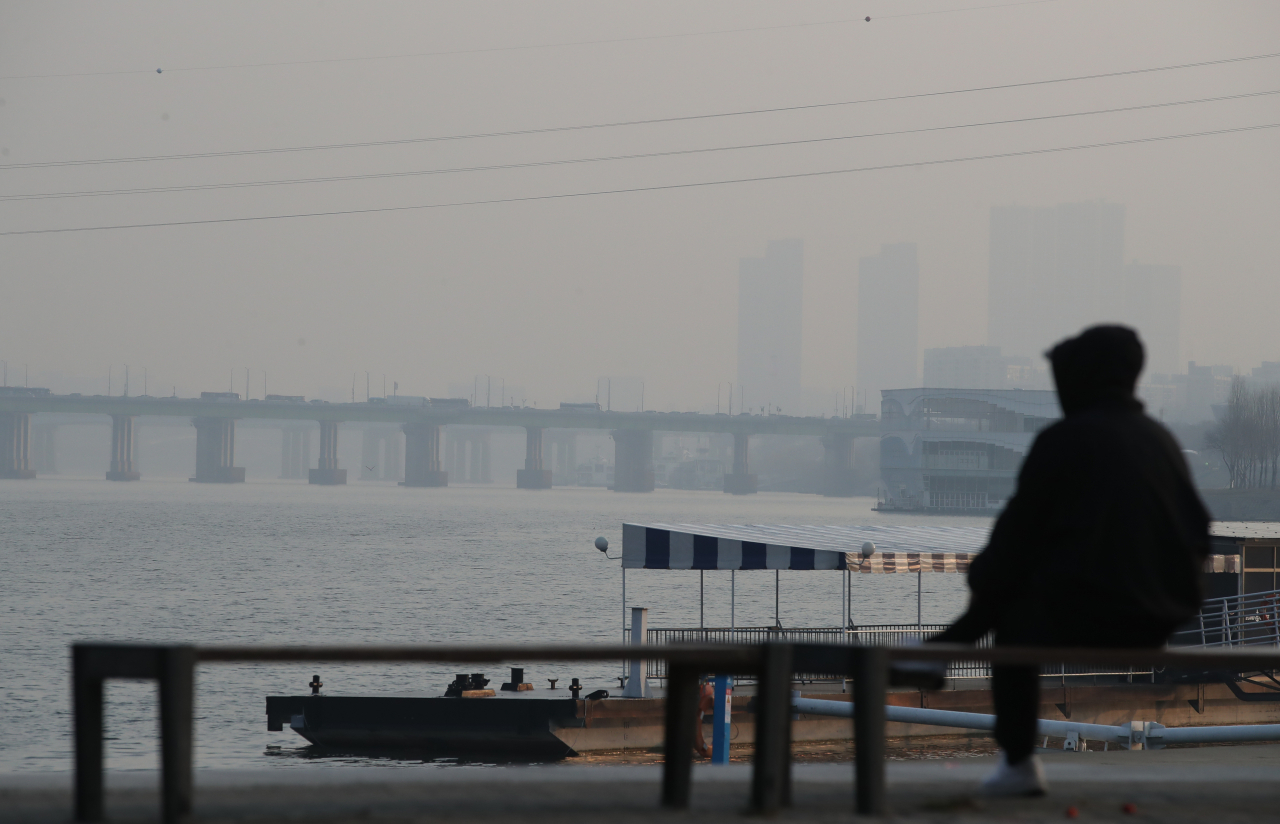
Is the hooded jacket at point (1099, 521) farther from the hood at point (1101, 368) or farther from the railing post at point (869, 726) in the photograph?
the railing post at point (869, 726)

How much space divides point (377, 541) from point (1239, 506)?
92.4 metres

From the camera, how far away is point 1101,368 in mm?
5297

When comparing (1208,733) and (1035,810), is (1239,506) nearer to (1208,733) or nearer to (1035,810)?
(1208,733)

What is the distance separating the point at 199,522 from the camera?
5906 inches

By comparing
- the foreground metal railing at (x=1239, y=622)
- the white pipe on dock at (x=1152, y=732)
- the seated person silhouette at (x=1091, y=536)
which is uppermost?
the seated person silhouette at (x=1091, y=536)

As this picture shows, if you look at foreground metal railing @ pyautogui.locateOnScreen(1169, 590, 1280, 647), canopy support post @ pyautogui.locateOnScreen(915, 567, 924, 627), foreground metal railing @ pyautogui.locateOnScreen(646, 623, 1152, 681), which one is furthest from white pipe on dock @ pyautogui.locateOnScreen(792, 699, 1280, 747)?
canopy support post @ pyautogui.locateOnScreen(915, 567, 924, 627)

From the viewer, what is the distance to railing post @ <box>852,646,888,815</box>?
518 cm

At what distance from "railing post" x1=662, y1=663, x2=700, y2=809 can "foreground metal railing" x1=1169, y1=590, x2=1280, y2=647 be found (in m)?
23.2

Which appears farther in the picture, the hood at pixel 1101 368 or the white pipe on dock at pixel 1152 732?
the white pipe on dock at pixel 1152 732

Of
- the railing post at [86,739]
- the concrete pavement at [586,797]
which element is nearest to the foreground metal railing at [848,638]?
the concrete pavement at [586,797]

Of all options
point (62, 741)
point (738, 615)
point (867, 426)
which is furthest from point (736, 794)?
point (867, 426)

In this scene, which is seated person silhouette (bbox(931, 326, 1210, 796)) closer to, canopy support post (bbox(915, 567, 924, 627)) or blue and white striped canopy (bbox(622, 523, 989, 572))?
blue and white striped canopy (bbox(622, 523, 989, 572))

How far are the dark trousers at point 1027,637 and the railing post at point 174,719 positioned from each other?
9.71 feet

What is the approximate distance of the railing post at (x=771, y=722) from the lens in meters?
5.16
